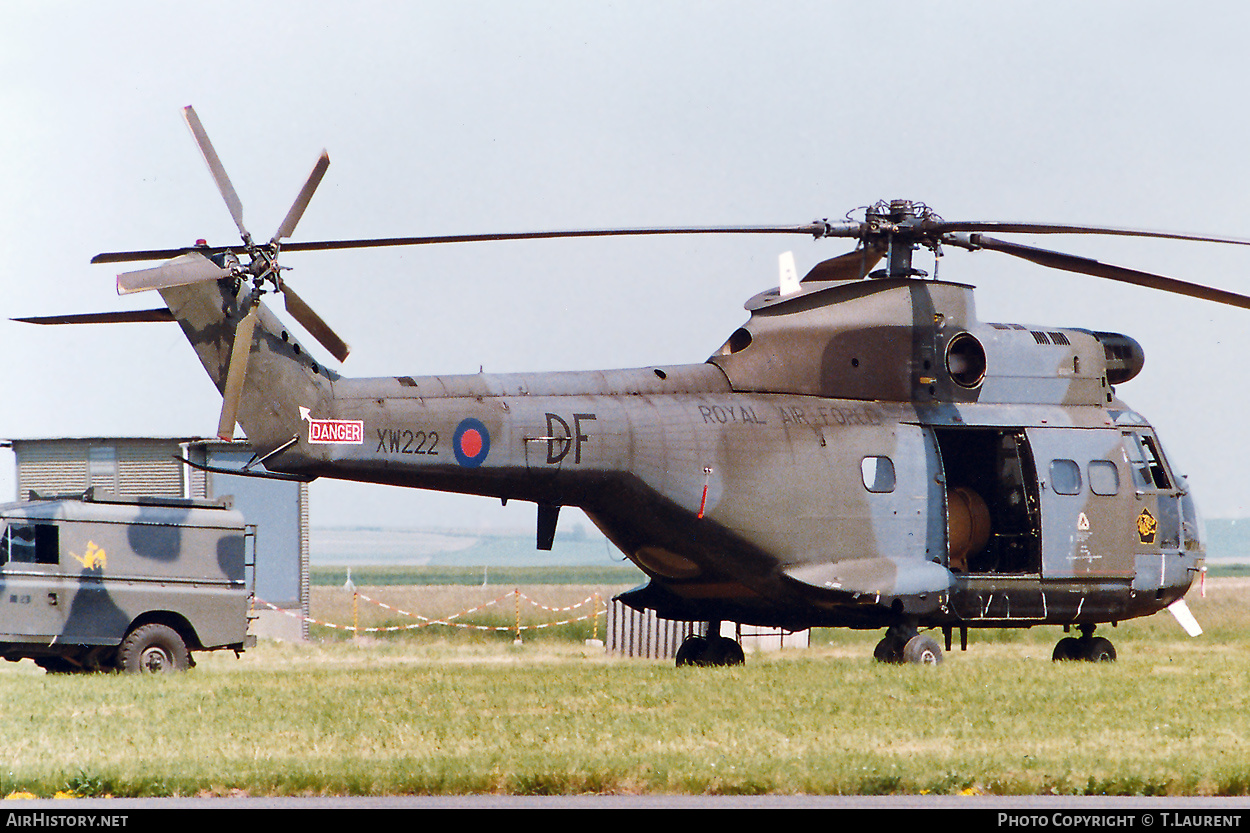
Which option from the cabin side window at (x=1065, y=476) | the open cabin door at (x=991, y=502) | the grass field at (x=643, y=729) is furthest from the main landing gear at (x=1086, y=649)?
the cabin side window at (x=1065, y=476)

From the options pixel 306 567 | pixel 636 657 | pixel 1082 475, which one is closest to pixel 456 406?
pixel 1082 475

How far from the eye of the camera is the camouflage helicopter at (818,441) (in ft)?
50.0

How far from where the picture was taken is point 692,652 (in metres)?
19.9

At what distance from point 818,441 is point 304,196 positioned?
7005mm

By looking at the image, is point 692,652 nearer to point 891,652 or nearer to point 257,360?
point 891,652

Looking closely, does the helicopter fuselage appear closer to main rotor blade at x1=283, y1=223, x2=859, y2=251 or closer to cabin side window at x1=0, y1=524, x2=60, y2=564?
main rotor blade at x1=283, y1=223, x2=859, y2=251

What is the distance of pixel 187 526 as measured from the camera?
67.9 ft

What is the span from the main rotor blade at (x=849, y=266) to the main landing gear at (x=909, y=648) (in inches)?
189

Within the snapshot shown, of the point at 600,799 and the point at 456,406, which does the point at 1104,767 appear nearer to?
the point at 600,799

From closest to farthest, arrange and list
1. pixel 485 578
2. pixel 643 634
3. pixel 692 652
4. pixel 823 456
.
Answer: pixel 823 456, pixel 692 652, pixel 643 634, pixel 485 578

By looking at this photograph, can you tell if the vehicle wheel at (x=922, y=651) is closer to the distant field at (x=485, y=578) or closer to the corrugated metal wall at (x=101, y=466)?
the corrugated metal wall at (x=101, y=466)

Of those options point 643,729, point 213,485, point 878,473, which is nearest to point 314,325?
point 643,729
